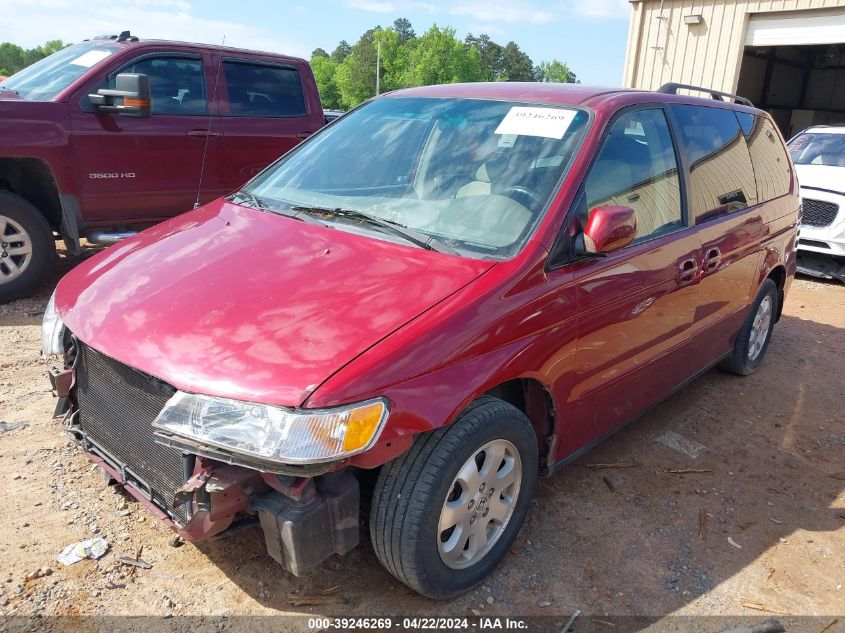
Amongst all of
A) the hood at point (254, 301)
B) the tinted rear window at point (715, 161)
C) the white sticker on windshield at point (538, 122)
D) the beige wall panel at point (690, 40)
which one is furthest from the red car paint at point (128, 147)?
the beige wall panel at point (690, 40)

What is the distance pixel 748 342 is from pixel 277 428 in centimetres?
388

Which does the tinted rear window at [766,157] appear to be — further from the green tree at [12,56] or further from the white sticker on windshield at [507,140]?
the green tree at [12,56]

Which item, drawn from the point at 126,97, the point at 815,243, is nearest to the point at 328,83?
the point at 815,243

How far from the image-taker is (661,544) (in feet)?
9.61

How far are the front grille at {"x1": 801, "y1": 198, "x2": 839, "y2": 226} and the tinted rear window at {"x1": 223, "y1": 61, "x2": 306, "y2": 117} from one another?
620cm

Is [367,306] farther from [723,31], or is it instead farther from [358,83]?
[358,83]

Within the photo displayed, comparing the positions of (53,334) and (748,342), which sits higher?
(53,334)

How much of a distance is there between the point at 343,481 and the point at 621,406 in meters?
1.62

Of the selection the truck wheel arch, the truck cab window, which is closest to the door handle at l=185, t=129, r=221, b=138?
the truck wheel arch

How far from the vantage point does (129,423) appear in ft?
7.86

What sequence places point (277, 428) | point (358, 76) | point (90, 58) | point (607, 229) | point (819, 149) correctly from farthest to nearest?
1. point (358, 76)
2. point (819, 149)
3. point (90, 58)
4. point (607, 229)
5. point (277, 428)

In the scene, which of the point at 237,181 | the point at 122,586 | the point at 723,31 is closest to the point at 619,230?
the point at 122,586

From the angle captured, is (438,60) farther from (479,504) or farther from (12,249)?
(479,504)

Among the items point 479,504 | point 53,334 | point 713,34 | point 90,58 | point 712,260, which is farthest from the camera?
point 713,34
